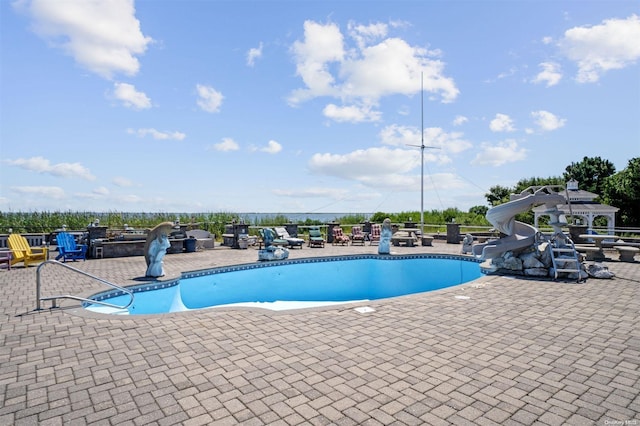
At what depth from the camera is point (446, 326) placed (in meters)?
4.65

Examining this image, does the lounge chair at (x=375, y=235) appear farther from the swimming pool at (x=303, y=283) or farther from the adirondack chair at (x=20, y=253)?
the adirondack chair at (x=20, y=253)

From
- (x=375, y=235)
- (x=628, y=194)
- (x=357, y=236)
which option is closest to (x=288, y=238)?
(x=357, y=236)

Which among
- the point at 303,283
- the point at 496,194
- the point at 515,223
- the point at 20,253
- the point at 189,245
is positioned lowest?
the point at 303,283

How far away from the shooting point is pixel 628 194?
23.0 m

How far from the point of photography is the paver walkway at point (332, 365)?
2.60 meters

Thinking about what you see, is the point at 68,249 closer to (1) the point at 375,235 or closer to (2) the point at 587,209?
(1) the point at 375,235

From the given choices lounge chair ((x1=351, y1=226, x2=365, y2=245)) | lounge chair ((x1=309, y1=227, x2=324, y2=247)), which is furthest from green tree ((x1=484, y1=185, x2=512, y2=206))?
lounge chair ((x1=309, y1=227, x2=324, y2=247))

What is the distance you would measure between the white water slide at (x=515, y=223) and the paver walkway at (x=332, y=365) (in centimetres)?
293

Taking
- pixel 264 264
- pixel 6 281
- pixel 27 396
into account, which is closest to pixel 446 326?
pixel 27 396

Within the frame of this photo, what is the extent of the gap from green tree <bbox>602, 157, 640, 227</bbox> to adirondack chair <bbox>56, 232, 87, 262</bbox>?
1176 inches

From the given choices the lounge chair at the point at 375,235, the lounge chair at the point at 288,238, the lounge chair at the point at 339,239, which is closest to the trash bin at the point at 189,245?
the lounge chair at the point at 288,238

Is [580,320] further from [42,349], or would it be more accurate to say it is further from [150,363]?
[42,349]

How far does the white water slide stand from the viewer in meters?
8.62

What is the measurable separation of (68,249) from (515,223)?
41.2 feet
